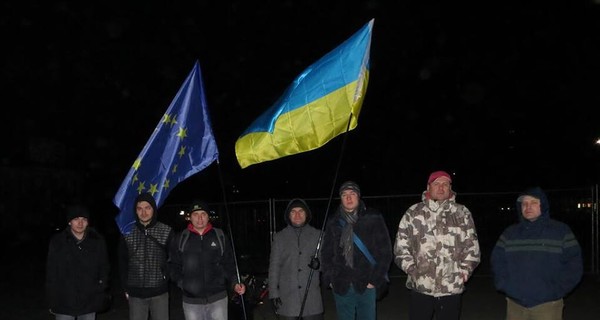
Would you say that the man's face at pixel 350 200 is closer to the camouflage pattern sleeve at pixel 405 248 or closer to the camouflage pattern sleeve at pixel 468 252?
the camouflage pattern sleeve at pixel 405 248

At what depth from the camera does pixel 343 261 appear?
18.2 feet

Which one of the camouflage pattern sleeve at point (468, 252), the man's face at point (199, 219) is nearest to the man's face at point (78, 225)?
the man's face at point (199, 219)

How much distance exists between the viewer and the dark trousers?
5.33m

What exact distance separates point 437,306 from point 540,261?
98 cm

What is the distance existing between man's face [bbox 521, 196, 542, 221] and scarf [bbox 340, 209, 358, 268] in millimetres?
1516

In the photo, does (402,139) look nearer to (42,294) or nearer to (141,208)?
(42,294)

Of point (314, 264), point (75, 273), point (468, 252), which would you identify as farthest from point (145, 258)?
point (468, 252)

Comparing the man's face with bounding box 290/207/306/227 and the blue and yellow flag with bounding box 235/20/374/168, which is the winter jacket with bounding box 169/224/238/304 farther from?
the blue and yellow flag with bounding box 235/20/374/168

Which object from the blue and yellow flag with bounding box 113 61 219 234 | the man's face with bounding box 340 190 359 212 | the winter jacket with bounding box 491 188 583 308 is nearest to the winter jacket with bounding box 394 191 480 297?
the winter jacket with bounding box 491 188 583 308

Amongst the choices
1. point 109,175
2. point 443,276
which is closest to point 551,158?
point 109,175

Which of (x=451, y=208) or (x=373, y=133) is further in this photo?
(x=373, y=133)

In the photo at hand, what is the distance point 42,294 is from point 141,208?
A: 22.1 ft

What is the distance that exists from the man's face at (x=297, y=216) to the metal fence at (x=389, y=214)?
20.6 ft

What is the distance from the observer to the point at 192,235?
582cm
